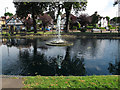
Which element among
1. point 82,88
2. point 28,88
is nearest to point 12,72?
point 28,88

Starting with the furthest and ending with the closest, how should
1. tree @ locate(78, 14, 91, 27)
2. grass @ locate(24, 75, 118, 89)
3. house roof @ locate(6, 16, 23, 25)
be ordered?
1. tree @ locate(78, 14, 91, 27)
2. house roof @ locate(6, 16, 23, 25)
3. grass @ locate(24, 75, 118, 89)

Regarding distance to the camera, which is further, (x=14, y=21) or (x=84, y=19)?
(x=84, y=19)

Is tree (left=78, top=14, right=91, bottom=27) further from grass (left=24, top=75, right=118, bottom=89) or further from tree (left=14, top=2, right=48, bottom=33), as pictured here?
grass (left=24, top=75, right=118, bottom=89)

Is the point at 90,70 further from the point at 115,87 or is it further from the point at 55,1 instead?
the point at 55,1

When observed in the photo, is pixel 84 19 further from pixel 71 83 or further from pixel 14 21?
pixel 71 83

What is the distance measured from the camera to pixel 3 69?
862 centimetres

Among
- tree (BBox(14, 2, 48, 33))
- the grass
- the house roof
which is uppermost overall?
tree (BBox(14, 2, 48, 33))

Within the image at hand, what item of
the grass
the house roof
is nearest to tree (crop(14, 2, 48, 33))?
the house roof

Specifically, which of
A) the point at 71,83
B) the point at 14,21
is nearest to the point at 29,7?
the point at 14,21

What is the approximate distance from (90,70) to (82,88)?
3.57 m

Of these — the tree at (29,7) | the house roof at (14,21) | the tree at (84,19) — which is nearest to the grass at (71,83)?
the tree at (29,7)

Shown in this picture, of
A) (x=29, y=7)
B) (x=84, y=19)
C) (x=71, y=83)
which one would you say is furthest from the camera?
(x=84, y=19)

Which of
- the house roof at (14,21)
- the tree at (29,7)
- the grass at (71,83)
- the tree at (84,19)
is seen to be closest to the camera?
the grass at (71,83)

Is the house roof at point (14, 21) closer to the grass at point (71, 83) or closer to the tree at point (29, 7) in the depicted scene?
the tree at point (29, 7)
